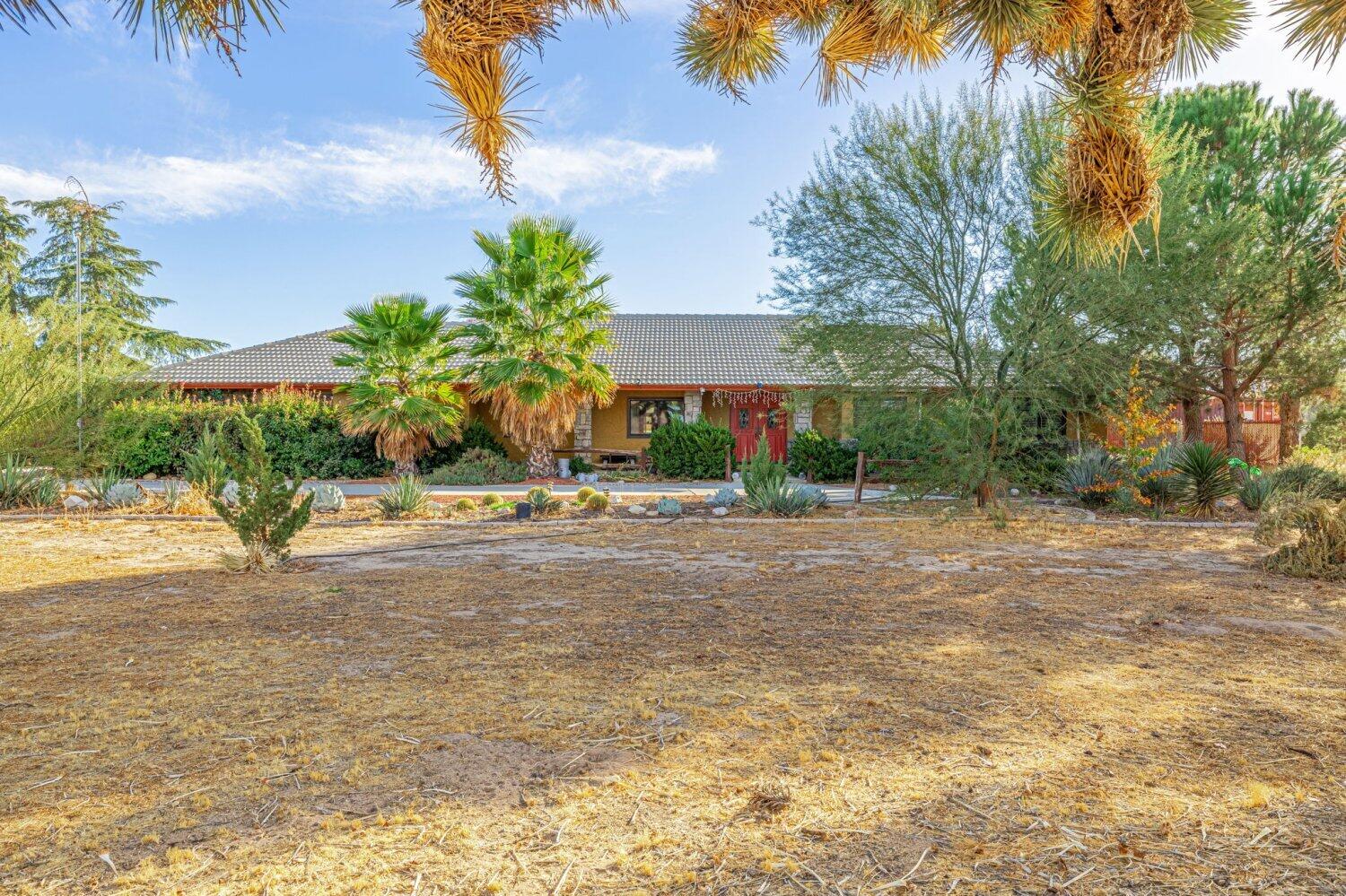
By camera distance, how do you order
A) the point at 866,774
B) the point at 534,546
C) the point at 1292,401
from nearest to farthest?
1. the point at 866,774
2. the point at 534,546
3. the point at 1292,401

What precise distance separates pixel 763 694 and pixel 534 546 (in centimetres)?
600

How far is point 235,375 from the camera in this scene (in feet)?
83.4

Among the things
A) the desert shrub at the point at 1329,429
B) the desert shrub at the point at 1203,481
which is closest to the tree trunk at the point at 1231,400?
the desert shrub at the point at 1329,429

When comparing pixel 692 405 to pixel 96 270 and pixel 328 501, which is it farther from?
pixel 96 270

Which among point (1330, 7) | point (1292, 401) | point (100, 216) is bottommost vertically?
point (1292, 401)

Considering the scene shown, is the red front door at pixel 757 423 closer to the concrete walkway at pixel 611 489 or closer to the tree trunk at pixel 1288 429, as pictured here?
the concrete walkway at pixel 611 489

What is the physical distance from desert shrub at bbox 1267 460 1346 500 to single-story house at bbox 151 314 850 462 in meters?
11.6

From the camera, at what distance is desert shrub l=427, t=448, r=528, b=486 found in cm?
1995

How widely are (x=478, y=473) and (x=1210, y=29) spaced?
17134 millimetres

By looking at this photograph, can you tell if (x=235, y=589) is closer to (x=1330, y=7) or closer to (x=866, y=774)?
(x=866, y=774)

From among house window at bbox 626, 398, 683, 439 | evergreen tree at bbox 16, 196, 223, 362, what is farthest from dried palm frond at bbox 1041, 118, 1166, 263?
evergreen tree at bbox 16, 196, 223, 362

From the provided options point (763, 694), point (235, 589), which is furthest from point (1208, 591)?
point (235, 589)

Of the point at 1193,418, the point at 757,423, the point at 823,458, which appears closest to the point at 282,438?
the point at 757,423

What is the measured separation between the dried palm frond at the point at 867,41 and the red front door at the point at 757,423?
65.3ft
